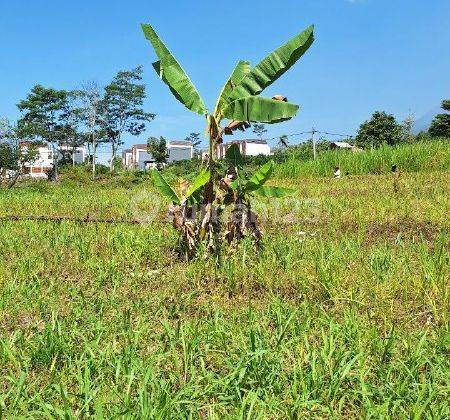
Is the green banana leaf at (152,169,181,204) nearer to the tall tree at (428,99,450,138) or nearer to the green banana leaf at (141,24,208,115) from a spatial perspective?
the green banana leaf at (141,24,208,115)

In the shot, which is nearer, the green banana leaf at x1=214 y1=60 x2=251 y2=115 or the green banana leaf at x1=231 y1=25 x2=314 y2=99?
the green banana leaf at x1=231 y1=25 x2=314 y2=99

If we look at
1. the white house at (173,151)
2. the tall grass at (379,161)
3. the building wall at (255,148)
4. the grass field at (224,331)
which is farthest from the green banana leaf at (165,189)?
the white house at (173,151)

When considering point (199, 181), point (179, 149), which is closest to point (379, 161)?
point (199, 181)

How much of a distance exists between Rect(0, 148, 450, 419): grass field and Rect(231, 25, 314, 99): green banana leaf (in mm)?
1583

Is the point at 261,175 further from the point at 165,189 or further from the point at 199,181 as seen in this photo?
the point at 165,189

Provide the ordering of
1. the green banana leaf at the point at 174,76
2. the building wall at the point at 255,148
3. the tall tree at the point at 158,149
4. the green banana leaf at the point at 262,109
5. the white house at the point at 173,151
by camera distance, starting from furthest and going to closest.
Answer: the white house at the point at 173,151
the building wall at the point at 255,148
the tall tree at the point at 158,149
the green banana leaf at the point at 174,76
the green banana leaf at the point at 262,109

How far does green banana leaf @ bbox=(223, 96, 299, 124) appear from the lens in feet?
14.2

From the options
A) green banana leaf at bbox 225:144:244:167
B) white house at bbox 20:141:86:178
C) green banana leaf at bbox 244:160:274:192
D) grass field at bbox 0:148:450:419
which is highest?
white house at bbox 20:141:86:178

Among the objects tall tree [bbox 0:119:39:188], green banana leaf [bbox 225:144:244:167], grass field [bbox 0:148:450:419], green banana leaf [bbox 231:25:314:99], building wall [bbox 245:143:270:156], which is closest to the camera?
grass field [bbox 0:148:450:419]

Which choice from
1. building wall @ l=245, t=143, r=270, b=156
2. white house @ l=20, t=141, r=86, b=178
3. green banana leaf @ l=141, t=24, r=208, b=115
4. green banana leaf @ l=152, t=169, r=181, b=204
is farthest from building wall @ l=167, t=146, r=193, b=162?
green banana leaf @ l=152, t=169, r=181, b=204

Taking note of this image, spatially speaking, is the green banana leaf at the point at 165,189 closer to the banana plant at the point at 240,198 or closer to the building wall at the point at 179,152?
the banana plant at the point at 240,198

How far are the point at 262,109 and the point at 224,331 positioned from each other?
2.44m

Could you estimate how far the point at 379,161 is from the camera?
663 inches

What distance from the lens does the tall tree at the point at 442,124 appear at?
41375mm
